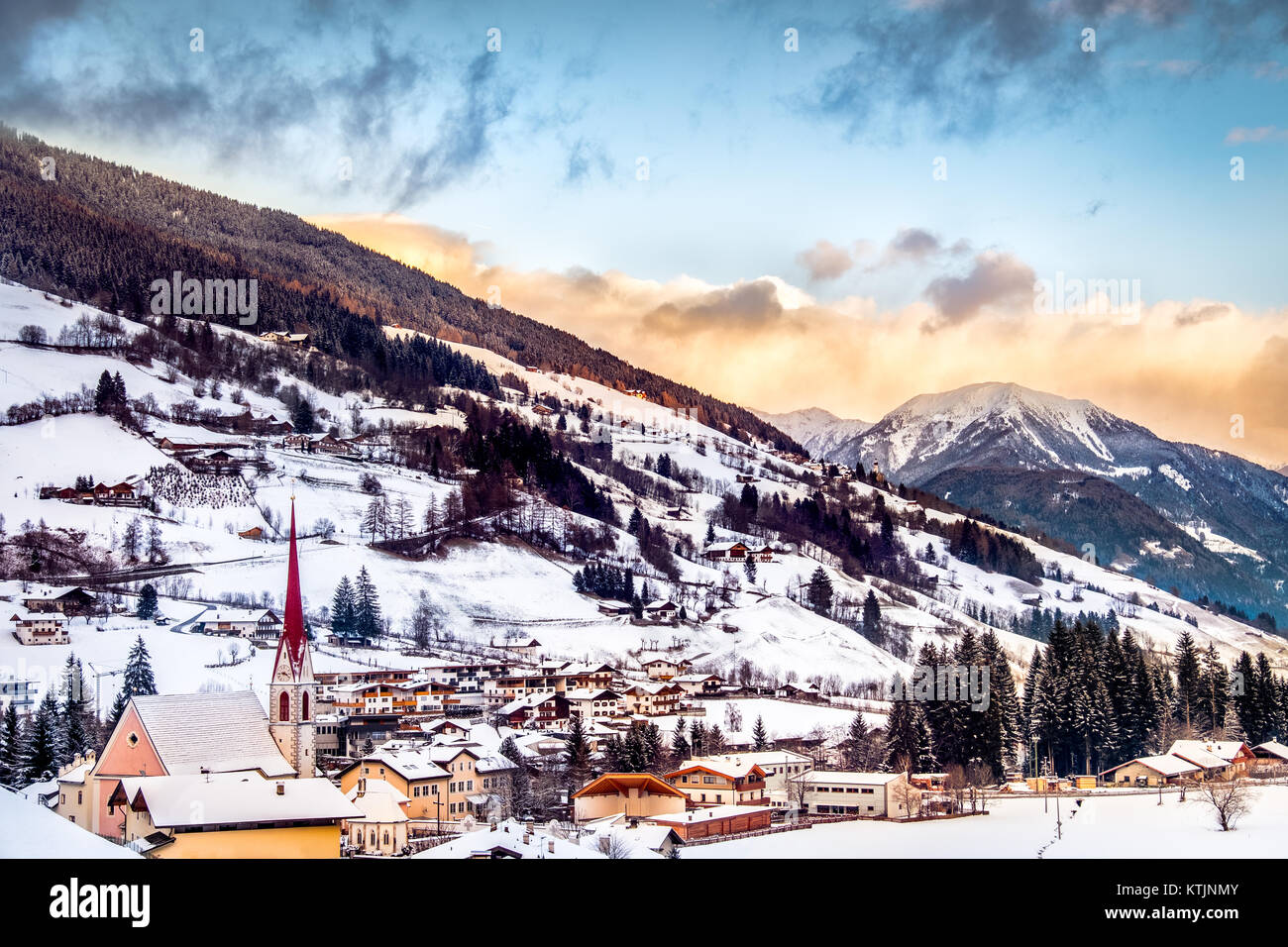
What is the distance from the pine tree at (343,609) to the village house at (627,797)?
93.6 ft

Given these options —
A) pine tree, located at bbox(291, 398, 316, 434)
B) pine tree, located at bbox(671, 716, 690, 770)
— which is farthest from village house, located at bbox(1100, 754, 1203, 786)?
pine tree, located at bbox(291, 398, 316, 434)

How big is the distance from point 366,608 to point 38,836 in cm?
5064

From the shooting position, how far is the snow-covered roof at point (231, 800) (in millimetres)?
26344

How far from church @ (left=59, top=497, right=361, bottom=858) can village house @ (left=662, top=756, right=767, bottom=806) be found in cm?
1037

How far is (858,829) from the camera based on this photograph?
35.2 m

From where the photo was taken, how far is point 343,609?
6444cm

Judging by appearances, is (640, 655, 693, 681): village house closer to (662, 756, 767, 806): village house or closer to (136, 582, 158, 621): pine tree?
(136, 582, 158, 621): pine tree

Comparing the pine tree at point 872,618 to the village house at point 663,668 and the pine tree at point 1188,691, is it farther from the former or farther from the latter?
the pine tree at point 1188,691

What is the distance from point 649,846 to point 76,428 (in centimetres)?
6252

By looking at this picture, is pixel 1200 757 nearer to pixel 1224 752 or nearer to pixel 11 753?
pixel 1224 752

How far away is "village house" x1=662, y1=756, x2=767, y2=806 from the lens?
3881cm

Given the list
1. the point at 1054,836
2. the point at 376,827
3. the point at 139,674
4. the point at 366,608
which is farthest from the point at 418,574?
the point at 1054,836

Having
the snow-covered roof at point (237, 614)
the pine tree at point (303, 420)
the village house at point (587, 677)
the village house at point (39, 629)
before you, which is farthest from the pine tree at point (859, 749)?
the pine tree at point (303, 420)
